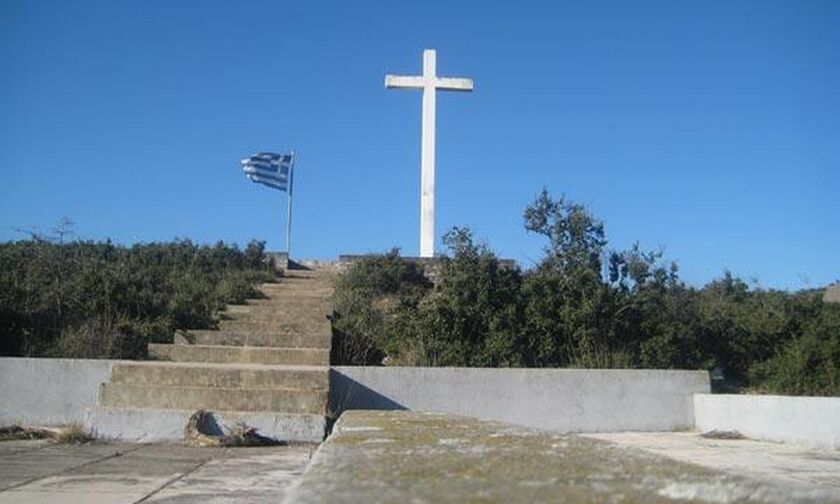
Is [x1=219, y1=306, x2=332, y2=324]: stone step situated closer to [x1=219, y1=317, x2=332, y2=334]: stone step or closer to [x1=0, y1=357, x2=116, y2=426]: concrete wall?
[x1=219, y1=317, x2=332, y2=334]: stone step

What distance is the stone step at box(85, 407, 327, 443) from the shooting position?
28.2 ft

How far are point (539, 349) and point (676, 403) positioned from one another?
2045 mm

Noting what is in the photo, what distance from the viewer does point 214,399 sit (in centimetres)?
897

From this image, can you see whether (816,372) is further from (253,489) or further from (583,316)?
(253,489)

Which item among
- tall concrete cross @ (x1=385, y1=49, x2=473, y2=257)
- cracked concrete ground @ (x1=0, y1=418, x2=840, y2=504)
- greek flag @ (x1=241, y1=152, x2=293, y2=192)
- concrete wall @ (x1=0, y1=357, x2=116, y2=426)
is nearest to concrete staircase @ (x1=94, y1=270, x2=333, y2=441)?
concrete wall @ (x1=0, y1=357, x2=116, y2=426)

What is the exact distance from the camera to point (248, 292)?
48.9ft

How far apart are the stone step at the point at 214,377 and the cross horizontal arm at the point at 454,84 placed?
11.8 m

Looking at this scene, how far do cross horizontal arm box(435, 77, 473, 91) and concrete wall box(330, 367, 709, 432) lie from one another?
36.0 feet

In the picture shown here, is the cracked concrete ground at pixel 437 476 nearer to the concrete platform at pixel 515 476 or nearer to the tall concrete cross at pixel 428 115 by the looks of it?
the concrete platform at pixel 515 476

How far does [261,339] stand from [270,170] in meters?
13.8

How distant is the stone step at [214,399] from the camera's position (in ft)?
29.2

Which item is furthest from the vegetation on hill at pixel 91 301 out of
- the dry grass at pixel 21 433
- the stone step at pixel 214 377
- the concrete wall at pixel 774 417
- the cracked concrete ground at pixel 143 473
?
the concrete wall at pixel 774 417

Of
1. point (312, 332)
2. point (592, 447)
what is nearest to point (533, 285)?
point (312, 332)

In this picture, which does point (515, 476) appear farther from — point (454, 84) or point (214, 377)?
point (454, 84)
